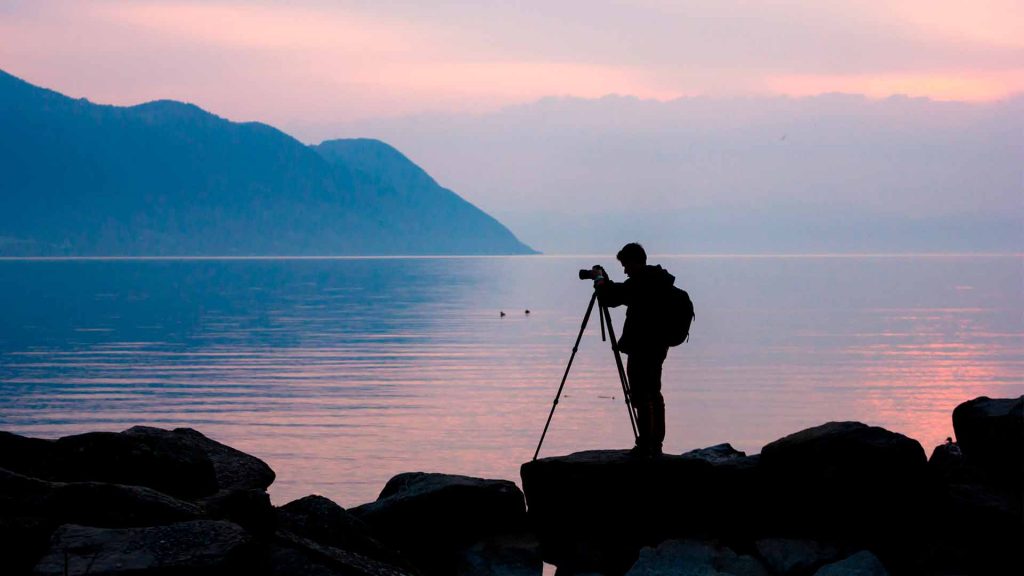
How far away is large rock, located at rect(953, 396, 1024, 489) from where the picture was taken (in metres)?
12.2

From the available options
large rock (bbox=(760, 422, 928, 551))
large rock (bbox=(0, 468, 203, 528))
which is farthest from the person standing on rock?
large rock (bbox=(0, 468, 203, 528))

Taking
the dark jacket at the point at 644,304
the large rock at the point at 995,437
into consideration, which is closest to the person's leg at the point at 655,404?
the dark jacket at the point at 644,304

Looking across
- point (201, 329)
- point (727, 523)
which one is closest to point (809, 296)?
point (201, 329)

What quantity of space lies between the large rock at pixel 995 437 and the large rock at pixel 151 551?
7.84m

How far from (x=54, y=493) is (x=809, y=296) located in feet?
305

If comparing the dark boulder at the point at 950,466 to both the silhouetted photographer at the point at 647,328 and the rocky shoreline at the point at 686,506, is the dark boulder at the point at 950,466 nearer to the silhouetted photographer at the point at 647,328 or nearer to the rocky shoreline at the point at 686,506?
the rocky shoreline at the point at 686,506

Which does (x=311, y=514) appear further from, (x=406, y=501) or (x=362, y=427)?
(x=362, y=427)

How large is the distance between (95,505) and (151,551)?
49.7 inches

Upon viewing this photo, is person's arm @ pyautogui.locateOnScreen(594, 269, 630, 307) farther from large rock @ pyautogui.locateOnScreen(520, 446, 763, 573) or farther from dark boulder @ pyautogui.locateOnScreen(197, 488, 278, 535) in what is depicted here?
dark boulder @ pyautogui.locateOnScreen(197, 488, 278, 535)

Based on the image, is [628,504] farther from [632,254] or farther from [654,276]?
[632,254]

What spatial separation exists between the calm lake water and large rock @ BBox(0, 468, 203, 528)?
8695mm

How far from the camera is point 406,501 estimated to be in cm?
1266

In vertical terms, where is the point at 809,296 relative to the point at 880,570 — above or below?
above

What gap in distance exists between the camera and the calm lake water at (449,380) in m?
24.5
